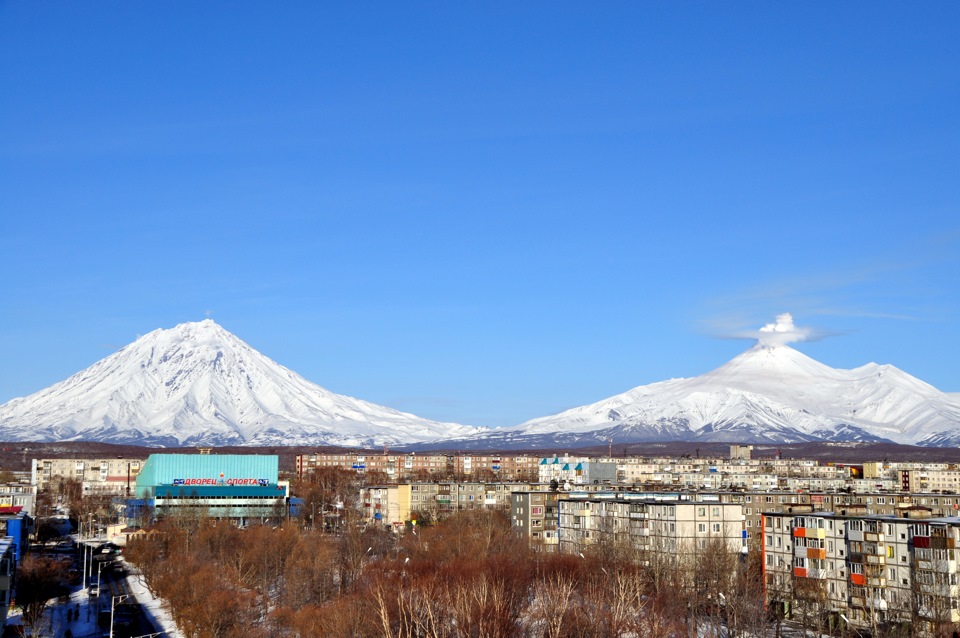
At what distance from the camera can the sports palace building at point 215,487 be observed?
3445 inches

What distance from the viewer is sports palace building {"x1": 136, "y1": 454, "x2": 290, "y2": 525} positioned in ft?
287

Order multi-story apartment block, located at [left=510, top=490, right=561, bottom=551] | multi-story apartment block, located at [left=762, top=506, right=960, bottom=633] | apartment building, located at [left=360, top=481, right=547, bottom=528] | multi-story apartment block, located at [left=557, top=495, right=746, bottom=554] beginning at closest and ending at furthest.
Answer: multi-story apartment block, located at [left=762, top=506, right=960, bottom=633] → multi-story apartment block, located at [left=557, top=495, right=746, bottom=554] → multi-story apartment block, located at [left=510, top=490, right=561, bottom=551] → apartment building, located at [left=360, top=481, right=547, bottom=528]

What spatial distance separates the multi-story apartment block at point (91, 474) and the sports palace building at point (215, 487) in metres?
21.7

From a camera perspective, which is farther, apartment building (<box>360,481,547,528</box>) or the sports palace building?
the sports palace building

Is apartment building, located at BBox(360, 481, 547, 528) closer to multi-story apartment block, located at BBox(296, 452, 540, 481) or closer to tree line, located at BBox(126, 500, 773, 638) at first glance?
tree line, located at BBox(126, 500, 773, 638)

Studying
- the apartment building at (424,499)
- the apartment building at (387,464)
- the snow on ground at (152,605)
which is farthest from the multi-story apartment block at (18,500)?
the apartment building at (387,464)

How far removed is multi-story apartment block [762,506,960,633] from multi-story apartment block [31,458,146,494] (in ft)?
281

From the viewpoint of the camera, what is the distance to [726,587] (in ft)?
136

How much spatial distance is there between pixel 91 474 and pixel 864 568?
99232 mm

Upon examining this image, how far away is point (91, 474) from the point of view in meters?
126

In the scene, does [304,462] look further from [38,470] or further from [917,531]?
[917,531]

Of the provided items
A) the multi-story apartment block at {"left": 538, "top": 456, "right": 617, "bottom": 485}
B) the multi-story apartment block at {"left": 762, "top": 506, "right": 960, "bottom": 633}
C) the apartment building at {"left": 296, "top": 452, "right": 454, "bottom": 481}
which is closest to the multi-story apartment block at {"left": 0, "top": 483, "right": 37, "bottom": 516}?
the multi-story apartment block at {"left": 538, "top": 456, "right": 617, "bottom": 485}

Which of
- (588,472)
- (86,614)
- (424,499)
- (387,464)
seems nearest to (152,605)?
(86,614)

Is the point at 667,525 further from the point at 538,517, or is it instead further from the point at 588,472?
the point at 588,472
